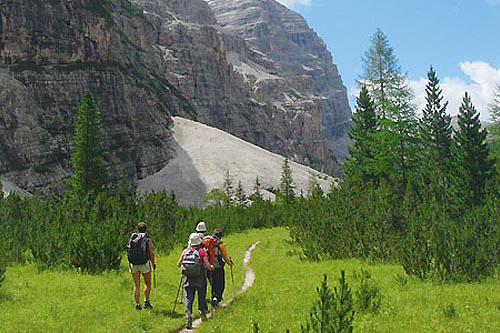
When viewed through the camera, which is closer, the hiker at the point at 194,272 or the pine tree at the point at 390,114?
the hiker at the point at 194,272

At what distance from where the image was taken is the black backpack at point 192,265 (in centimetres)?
966

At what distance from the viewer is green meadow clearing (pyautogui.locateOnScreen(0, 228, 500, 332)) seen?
28.0 ft

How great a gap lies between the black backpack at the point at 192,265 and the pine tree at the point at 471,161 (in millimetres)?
20953

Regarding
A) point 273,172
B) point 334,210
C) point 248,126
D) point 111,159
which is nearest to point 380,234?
point 334,210

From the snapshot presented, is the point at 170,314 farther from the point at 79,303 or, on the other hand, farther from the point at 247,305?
the point at 79,303

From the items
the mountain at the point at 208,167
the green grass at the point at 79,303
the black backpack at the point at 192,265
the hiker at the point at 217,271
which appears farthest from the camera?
the mountain at the point at 208,167

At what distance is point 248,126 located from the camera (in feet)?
589

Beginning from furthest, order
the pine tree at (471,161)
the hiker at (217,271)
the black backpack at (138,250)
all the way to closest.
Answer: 1. the pine tree at (471,161)
2. the hiker at (217,271)
3. the black backpack at (138,250)

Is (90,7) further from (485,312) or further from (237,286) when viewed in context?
(485,312)

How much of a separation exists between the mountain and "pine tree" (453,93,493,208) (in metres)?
43.8

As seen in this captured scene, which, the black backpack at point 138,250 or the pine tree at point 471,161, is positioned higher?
the pine tree at point 471,161

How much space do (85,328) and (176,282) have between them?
5.55 m

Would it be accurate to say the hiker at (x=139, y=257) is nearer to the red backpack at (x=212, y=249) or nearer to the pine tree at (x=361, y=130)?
the red backpack at (x=212, y=249)

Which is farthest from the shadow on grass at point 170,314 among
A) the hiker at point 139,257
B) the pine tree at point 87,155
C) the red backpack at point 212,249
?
the pine tree at point 87,155
